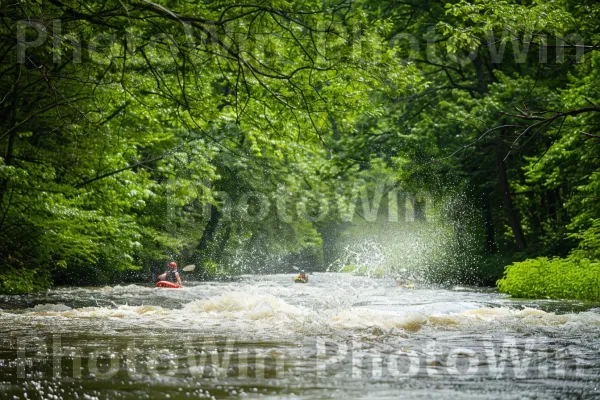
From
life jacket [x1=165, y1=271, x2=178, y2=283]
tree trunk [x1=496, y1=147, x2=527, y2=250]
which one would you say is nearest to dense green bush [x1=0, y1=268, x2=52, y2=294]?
life jacket [x1=165, y1=271, x2=178, y2=283]

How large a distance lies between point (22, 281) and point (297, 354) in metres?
11.5

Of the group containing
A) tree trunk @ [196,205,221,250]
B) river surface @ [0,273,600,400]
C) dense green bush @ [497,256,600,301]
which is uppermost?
tree trunk @ [196,205,221,250]

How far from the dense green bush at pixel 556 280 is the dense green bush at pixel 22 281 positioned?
11.7m

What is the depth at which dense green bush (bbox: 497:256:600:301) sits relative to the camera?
14.9 m

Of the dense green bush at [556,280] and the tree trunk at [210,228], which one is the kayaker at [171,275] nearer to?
the tree trunk at [210,228]

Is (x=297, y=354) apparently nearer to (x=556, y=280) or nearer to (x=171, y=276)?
(x=556, y=280)

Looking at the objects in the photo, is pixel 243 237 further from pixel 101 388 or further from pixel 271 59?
pixel 101 388

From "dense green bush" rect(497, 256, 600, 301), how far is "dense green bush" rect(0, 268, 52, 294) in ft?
38.4

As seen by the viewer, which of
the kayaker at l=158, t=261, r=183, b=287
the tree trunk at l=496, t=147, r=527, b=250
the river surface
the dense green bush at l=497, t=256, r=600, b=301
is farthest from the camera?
the tree trunk at l=496, t=147, r=527, b=250

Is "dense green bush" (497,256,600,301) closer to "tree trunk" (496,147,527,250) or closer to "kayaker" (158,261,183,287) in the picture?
"tree trunk" (496,147,527,250)

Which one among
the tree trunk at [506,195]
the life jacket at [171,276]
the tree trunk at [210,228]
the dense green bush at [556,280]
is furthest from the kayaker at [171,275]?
the tree trunk at [506,195]

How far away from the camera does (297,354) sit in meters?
6.16

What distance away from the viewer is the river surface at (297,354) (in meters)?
4.60

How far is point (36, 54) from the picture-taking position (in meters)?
13.2
